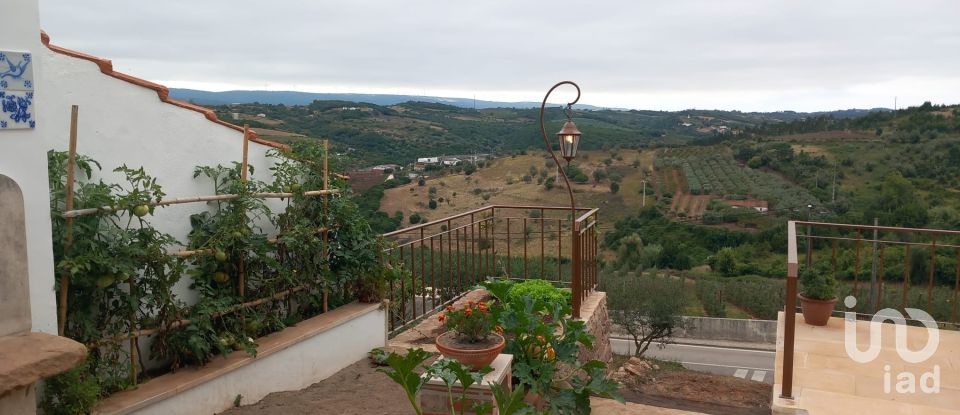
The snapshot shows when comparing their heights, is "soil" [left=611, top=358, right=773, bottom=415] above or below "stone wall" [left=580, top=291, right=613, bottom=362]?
below

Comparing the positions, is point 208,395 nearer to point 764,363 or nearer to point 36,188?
point 36,188

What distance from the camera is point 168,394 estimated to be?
3029 mm

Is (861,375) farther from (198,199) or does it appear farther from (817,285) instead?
(198,199)

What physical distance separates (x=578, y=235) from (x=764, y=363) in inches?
575

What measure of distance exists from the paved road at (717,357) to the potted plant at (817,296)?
11100 millimetres

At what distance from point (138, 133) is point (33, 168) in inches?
36.3

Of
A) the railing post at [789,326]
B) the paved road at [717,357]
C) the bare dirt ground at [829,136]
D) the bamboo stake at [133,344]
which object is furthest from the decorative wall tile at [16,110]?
the bare dirt ground at [829,136]

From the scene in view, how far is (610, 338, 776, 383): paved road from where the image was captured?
53.7ft

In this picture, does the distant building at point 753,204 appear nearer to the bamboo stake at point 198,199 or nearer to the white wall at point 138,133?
the bamboo stake at point 198,199

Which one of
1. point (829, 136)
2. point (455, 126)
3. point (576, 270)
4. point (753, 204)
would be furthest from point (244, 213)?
point (829, 136)

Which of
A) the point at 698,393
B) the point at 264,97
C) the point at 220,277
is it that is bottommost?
the point at 698,393

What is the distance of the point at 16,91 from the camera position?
2.38 meters

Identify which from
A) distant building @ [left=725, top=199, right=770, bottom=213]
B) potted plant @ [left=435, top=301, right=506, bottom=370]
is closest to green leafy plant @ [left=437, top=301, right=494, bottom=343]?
potted plant @ [left=435, top=301, right=506, bottom=370]

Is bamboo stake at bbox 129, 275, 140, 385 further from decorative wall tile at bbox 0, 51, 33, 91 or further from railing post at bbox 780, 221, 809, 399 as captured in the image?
railing post at bbox 780, 221, 809, 399
